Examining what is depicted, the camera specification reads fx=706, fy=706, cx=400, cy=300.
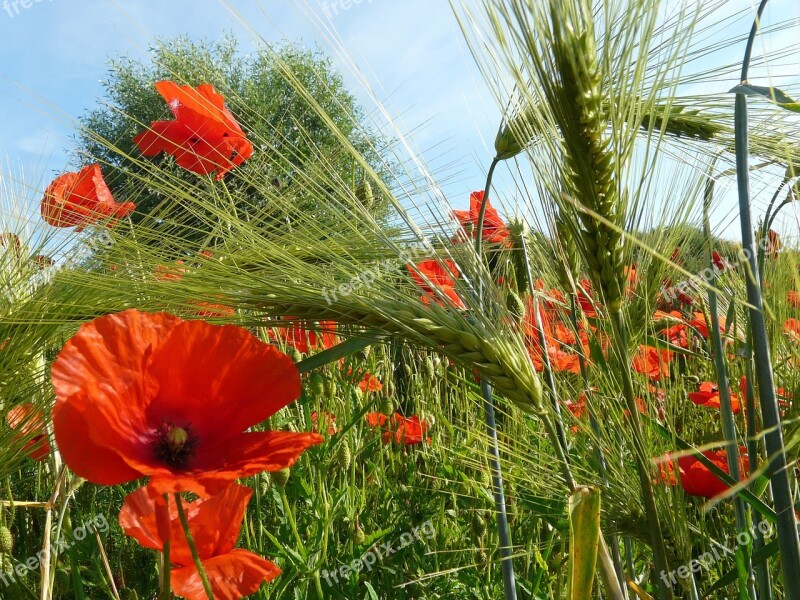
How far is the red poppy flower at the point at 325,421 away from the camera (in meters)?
1.64

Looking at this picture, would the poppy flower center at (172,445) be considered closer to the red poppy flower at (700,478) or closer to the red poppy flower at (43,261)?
the red poppy flower at (43,261)

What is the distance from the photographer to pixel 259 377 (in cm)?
61

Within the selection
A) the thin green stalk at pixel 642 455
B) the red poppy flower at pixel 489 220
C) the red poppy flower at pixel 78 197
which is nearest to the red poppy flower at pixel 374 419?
the red poppy flower at pixel 489 220

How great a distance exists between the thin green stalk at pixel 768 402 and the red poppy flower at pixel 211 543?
511 mm

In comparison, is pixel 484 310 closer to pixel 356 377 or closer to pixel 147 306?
pixel 147 306

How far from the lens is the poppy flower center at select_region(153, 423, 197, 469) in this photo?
605mm

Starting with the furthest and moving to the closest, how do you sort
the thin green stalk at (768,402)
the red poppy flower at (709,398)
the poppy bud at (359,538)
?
1. the poppy bud at (359,538)
2. the red poppy flower at (709,398)
3. the thin green stalk at (768,402)

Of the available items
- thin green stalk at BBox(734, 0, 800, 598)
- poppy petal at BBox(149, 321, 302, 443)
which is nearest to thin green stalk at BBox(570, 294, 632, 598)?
thin green stalk at BBox(734, 0, 800, 598)

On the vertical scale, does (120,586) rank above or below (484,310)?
below

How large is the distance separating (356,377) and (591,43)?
3.66ft

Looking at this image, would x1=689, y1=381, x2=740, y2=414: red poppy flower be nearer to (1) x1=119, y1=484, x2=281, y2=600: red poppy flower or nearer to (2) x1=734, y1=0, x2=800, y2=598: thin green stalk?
(2) x1=734, y1=0, x2=800, y2=598: thin green stalk

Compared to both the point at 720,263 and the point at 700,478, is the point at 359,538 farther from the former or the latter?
the point at 720,263

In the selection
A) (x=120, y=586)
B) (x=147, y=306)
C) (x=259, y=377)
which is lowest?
(x=120, y=586)

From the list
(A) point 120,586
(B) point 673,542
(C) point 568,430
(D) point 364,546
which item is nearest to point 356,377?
(D) point 364,546
